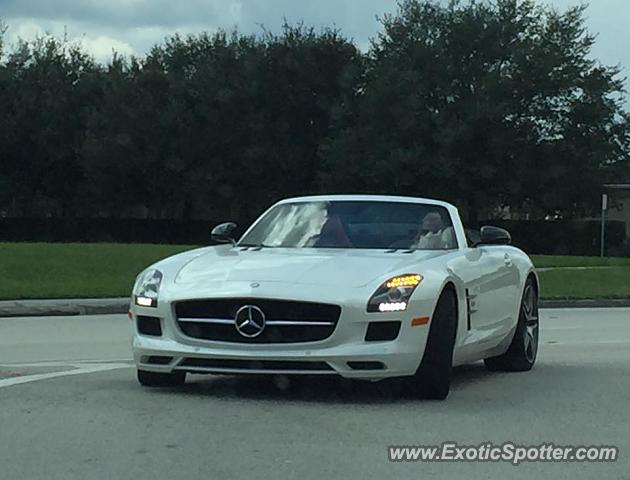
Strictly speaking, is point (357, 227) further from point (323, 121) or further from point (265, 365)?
point (323, 121)

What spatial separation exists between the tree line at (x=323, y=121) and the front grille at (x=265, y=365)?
137 feet

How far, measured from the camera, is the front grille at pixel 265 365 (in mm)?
7590

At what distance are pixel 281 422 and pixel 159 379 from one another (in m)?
1.50

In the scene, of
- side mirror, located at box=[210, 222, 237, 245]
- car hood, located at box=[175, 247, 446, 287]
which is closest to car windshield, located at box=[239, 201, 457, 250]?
side mirror, located at box=[210, 222, 237, 245]

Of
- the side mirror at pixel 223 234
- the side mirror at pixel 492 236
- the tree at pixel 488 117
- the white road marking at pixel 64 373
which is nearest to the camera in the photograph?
the white road marking at pixel 64 373

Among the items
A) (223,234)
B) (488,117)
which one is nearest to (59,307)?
(223,234)

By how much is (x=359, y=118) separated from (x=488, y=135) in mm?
5467

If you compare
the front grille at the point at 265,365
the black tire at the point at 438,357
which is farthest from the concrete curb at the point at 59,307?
the black tire at the point at 438,357

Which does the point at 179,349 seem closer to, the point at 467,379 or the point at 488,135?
the point at 467,379

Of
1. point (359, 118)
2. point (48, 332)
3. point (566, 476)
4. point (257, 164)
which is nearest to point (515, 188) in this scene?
point (359, 118)

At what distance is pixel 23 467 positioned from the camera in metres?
5.95

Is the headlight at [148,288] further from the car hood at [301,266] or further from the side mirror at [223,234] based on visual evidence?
the side mirror at [223,234]

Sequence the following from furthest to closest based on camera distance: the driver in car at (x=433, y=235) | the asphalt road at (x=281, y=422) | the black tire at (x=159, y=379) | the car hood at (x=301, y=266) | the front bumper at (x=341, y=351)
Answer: the driver in car at (x=433, y=235), the black tire at (x=159, y=379), the car hood at (x=301, y=266), the front bumper at (x=341, y=351), the asphalt road at (x=281, y=422)

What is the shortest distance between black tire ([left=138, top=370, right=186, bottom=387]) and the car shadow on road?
0.29 feet
